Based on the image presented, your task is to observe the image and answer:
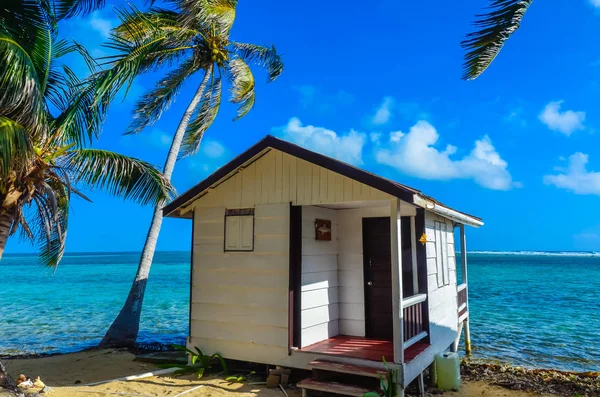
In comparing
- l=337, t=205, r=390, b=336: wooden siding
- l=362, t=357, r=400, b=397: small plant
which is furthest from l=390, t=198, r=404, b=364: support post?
l=337, t=205, r=390, b=336: wooden siding

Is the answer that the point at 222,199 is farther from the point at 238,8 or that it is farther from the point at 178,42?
the point at 238,8

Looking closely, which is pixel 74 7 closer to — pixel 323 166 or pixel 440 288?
pixel 323 166

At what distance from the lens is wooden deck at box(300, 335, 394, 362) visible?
5.75 m

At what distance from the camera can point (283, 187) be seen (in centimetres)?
643

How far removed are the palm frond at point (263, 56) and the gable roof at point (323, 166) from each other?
8512 mm

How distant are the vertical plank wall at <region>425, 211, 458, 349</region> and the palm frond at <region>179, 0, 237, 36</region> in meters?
8.69

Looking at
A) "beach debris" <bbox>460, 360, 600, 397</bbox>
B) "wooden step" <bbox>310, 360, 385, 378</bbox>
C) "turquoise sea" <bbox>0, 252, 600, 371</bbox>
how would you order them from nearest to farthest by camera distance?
"wooden step" <bbox>310, 360, 385, 378</bbox>, "beach debris" <bbox>460, 360, 600, 397</bbox>, "turquoise sea" <bbox>0, 252, 600, 371</bbox>

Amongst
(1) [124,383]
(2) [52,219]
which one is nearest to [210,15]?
(2) [52,219]

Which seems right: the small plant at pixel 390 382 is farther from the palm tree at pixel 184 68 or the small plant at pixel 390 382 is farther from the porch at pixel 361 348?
the palm tree at pixel 184 68

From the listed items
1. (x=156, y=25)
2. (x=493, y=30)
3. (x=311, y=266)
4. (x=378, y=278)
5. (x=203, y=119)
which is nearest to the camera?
(x=493, y=30)

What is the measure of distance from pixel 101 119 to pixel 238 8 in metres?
7.81

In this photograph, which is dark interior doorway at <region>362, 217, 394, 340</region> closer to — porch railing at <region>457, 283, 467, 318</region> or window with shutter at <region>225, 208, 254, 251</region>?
window with shutter at <region>225, 208, 254, 251</region>

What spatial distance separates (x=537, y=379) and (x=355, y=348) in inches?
145

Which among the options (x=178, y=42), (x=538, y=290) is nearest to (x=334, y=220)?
(x=178, y=42)
